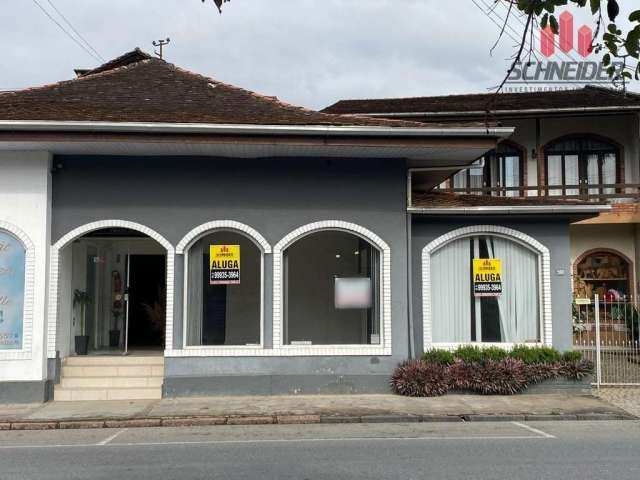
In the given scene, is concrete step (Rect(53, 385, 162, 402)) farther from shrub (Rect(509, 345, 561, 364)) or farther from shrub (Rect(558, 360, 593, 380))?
shrub (Rect(558, 360, 593, 380))

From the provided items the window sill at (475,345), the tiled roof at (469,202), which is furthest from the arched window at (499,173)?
the window sill at (475,345)

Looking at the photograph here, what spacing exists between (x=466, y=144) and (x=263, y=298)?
4.50m

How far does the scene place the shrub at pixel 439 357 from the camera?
12.2 metres

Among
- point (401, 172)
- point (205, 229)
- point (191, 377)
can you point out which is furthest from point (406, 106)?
point (191, 377)

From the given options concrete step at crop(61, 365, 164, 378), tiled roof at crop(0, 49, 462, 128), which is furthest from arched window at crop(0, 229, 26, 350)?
tiled roof at crop(0, 49, 462, 128)

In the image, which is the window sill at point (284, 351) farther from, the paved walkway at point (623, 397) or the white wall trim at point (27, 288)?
the paved walkway at point (623, 397)

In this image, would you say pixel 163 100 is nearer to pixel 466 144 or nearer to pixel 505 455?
pixel 466 144

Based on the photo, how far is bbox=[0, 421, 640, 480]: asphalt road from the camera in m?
6.80

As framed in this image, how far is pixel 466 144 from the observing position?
38.0ft

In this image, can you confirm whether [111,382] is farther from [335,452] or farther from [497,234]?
[497,234]

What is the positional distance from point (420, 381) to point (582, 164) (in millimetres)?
12725

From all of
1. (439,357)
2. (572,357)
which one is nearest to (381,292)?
(439,357)

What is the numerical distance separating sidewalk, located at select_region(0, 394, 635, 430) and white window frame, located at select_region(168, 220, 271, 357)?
0.80 metres

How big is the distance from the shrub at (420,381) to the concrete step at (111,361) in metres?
4.37
